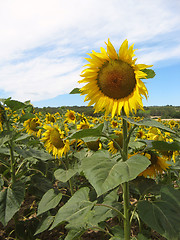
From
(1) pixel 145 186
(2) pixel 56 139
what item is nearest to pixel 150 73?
(1) pixel 145 186

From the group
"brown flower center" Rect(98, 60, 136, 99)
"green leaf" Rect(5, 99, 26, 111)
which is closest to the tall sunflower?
"brown flower center" Rect(98, 60, 136, 99)

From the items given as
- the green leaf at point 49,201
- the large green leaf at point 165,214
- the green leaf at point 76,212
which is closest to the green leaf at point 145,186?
the large green leaf at point 165,214

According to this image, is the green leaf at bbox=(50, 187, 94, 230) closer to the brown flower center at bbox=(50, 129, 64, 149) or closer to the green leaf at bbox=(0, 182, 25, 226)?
the green leaf at bbox=(0, 182, 25, 226)

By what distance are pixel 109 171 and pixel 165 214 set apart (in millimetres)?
517

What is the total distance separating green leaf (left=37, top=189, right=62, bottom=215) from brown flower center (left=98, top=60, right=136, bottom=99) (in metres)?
1.26

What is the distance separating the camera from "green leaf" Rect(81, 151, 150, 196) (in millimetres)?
1171

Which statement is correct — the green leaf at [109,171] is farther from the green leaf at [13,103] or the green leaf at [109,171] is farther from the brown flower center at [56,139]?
the brown flower center at [56,139]

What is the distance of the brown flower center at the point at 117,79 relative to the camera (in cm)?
166

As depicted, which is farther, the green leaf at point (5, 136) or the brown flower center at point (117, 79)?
the green leaf at point (5, 136)

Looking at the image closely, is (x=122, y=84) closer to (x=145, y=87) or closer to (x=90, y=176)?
(x=145, y=87)

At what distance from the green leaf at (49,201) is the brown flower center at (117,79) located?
1260mm

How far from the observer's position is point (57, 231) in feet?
9.48

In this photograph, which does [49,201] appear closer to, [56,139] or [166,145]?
[56,139]

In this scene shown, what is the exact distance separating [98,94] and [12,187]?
157cm
